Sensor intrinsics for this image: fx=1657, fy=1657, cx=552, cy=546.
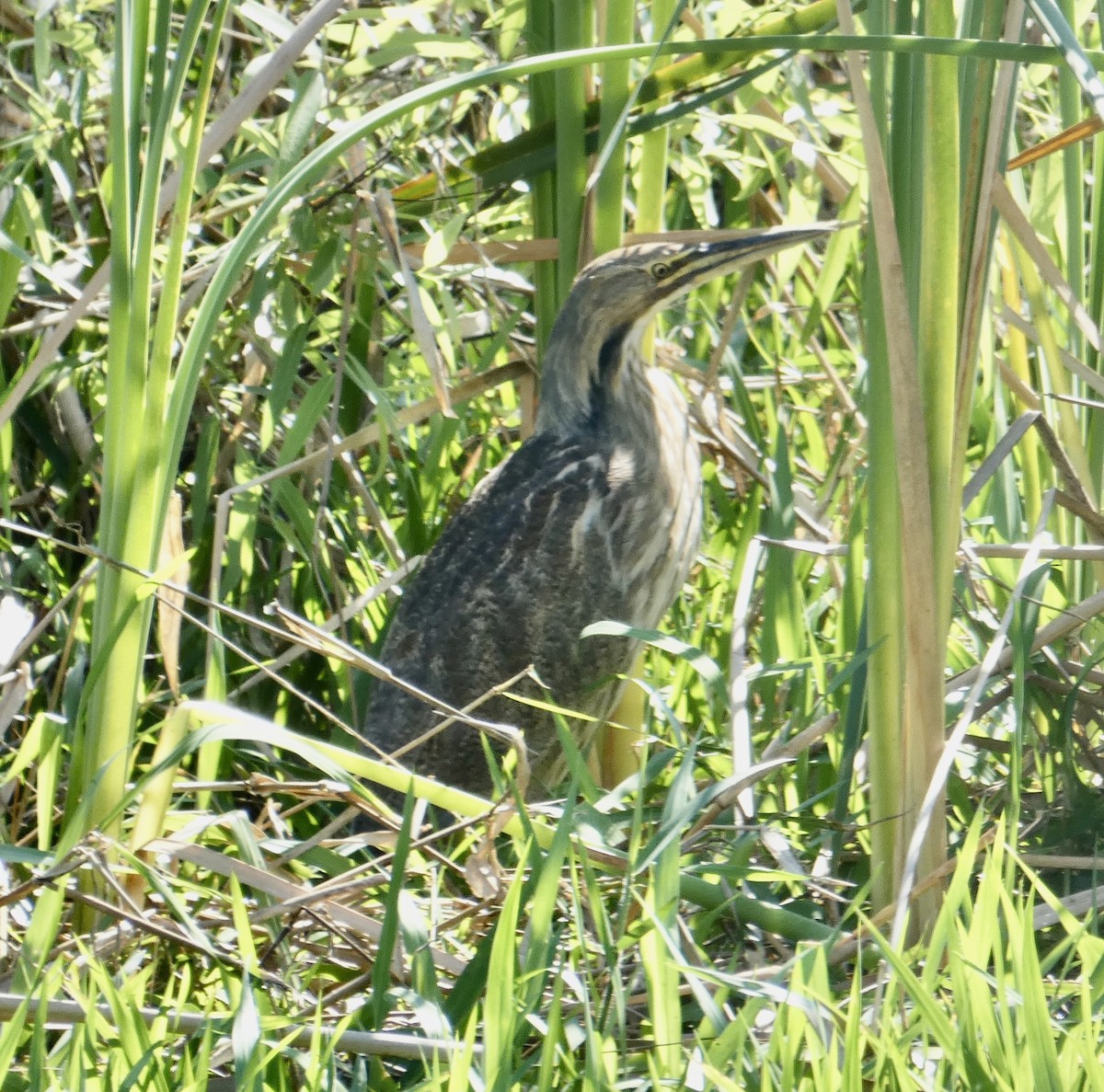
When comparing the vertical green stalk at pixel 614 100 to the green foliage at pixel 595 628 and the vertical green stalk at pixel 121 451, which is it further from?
the vertical green stalk at pixel 121 451

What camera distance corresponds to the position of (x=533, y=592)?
226cm

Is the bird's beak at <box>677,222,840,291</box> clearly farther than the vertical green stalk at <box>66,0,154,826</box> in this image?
Yes

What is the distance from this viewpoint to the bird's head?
214 centimetres

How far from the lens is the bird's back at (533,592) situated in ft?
7.36

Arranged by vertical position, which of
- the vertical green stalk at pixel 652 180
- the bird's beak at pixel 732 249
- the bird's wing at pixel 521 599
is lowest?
the bird's wing at pixel 521 599

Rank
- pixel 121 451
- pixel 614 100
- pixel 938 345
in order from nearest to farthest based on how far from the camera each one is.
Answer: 1. pixel 938 345
2. pixel 121 451
3. pixel 614 100

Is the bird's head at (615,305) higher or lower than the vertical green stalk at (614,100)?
lower

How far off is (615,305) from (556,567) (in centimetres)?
36

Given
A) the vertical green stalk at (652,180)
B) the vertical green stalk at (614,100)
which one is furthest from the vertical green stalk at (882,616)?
the vertical green stalk at (652,180)

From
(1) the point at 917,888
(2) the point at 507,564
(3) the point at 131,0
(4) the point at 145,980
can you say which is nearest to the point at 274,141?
(3) the point at 131,0

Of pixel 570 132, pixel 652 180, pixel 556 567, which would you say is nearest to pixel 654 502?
pixel 556 567

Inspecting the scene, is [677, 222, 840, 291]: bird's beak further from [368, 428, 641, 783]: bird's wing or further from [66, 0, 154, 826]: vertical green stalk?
[66, 0, 154, 826]: vertical green stalk

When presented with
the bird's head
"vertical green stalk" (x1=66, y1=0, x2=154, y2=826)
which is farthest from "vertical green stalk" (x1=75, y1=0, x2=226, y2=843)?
the bird's head

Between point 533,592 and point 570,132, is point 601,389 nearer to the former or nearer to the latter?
point 533,592
